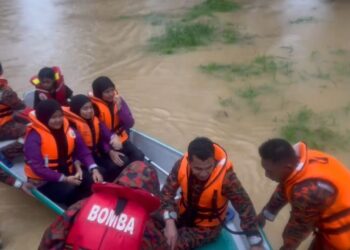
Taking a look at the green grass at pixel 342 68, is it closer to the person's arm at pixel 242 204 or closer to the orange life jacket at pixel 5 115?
the person's arm at pixel 242 204

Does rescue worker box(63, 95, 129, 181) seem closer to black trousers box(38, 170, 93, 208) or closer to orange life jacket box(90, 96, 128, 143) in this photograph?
orange life jacket box(90, 96, 128, 143)

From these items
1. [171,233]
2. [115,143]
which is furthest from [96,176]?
[171,233]

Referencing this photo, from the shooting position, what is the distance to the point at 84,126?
425cm

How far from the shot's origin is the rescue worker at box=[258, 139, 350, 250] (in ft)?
8.91

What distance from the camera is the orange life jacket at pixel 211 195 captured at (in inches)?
125

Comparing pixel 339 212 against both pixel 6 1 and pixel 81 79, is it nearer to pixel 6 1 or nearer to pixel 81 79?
pixel 81 79

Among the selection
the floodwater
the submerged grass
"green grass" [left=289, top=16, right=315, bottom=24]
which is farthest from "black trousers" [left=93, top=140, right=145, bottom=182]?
"green grass" [left=289, top=16, right=315, bottom=24]

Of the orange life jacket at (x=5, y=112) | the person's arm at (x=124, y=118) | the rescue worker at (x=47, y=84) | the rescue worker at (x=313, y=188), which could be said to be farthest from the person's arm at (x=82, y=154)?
the rescue worker at (x=313, y=188)

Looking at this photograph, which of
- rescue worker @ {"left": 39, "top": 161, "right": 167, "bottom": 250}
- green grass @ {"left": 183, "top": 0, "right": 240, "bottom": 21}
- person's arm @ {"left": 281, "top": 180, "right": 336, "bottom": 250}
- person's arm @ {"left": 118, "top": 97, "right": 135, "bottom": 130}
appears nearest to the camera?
rescue worker @ {"left": 39, "top": 161, "right": 167, "bottom": 250}

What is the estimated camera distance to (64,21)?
11.2 m

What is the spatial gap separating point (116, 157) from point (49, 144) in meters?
0.71

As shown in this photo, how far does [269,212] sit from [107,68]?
221 inches

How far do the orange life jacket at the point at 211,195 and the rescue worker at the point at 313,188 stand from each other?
0.40 m

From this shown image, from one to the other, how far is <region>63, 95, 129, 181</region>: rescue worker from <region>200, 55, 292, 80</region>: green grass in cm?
337
